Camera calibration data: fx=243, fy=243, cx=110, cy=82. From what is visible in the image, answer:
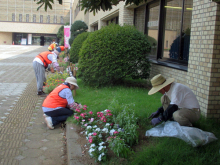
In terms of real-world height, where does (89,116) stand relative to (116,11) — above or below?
below

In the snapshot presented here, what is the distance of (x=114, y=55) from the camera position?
24.4 feet

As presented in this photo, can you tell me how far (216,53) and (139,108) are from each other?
1925 millimetres

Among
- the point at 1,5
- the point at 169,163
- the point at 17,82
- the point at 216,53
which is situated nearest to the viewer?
the point at 169,163

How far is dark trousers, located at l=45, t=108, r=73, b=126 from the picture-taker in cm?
524

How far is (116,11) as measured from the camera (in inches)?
500

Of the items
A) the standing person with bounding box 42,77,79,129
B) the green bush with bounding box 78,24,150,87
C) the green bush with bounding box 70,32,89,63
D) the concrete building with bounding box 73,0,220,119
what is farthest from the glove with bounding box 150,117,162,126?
the green bush with bounding box 70,32,89,63

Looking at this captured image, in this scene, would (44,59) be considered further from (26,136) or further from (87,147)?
(87,147)

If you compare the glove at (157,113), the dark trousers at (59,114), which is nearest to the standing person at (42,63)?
the dark trousers at (59,114)

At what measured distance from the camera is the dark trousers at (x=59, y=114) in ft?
17.2

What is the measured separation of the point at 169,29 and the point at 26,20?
53.8 metres

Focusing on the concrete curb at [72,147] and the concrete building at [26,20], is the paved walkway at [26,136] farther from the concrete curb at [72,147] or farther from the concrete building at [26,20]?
the concrete building at [26,20]

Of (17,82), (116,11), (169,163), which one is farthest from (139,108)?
(116,11)

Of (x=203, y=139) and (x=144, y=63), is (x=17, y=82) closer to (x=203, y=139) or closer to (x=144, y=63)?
(x=144, y=63)

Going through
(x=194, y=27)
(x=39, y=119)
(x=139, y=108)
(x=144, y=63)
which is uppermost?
(x=194, y=27)
